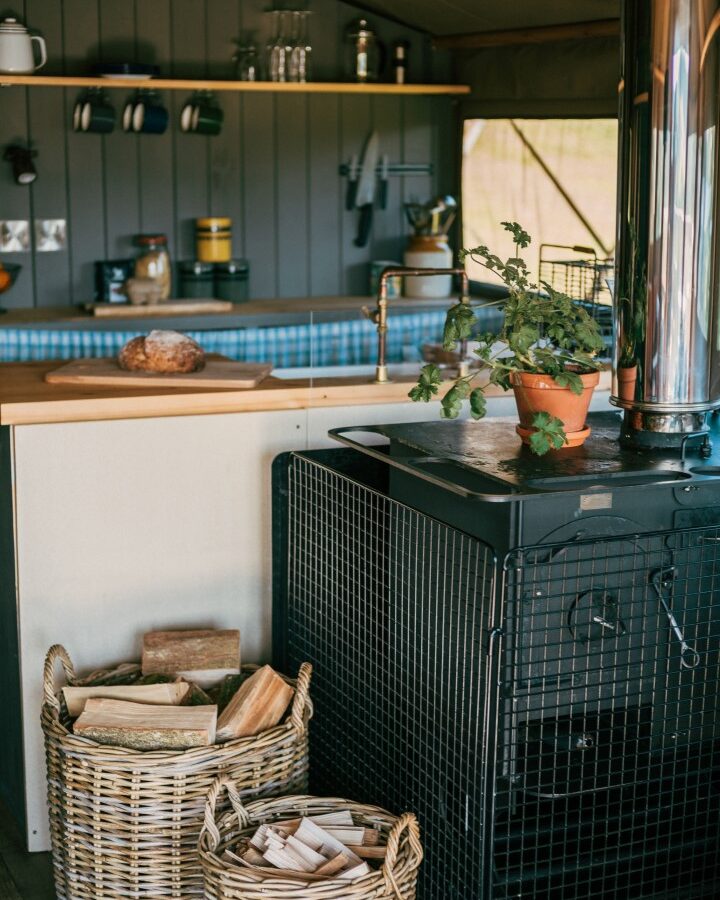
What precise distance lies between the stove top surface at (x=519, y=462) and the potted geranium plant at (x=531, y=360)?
59mm

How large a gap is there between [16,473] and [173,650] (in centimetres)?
50

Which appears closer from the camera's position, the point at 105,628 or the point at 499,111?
the point at 105,628

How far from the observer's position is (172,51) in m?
5.40

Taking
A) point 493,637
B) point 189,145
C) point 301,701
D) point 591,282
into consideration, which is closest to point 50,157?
point 189,145

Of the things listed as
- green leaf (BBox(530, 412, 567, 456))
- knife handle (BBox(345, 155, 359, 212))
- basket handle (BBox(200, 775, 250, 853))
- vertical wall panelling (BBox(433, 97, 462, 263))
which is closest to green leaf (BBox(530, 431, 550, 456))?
green leaf (BBox(530, 412, 567, 456))

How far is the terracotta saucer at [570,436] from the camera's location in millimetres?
2400

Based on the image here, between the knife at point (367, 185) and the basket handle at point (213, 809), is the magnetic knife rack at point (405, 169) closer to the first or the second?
the knife at point (367, 185)

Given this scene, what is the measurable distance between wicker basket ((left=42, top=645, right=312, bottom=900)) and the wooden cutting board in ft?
2.74

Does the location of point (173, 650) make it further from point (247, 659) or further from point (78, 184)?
point (78, 184)

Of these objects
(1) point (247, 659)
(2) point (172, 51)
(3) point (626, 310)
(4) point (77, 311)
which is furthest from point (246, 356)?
(3) point (626, 310)

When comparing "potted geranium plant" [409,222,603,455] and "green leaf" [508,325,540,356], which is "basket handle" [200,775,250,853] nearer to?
"potted geranium plant" [409,222,603,455]

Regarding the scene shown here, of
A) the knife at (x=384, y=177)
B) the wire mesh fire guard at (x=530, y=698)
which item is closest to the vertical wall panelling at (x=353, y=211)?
the knife at (x=384, y=177)

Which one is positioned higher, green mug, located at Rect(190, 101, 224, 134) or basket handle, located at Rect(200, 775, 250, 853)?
green mug, located at Rect(190, 101, 224, 134)

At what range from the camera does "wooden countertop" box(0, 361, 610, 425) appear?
9.07 ft
